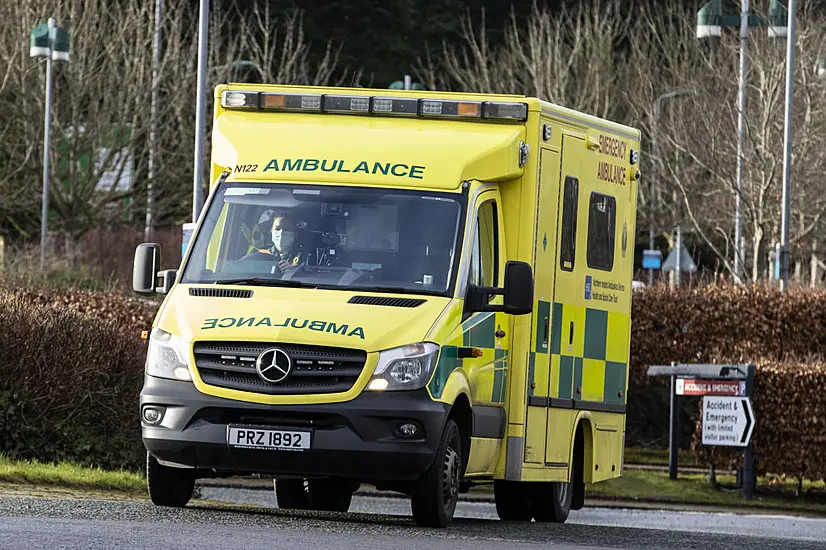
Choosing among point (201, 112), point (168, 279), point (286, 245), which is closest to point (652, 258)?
point (201, 112)

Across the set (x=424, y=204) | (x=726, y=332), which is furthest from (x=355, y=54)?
(x=424, y=204)

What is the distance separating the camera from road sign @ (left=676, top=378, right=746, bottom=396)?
24984 millimetres

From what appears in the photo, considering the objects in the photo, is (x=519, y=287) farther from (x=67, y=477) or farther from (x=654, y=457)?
(x=654, y=457)

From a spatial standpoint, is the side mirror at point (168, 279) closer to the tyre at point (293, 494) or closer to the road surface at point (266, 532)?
the road surface at point (266, 532)

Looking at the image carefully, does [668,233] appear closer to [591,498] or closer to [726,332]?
[726,332]

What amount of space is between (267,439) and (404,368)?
3.08ft

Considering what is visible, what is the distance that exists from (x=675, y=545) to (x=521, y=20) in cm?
6395

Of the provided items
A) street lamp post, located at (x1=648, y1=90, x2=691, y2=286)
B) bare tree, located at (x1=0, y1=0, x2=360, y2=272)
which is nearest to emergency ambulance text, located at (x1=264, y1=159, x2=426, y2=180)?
street lamp post, located at (x1=648, y1=90, x2=691, y2=286)

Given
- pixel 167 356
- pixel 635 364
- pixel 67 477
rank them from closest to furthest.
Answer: pixel 167 356
pixel 67 477
pixel 635 364

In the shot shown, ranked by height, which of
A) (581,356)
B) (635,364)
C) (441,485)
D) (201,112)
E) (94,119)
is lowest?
(441,485)

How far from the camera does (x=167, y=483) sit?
13.4m

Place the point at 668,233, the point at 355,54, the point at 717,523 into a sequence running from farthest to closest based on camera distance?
1. the point at 355,54
2. the point at 668,233
3. the point at 717,523

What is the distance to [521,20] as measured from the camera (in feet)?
249

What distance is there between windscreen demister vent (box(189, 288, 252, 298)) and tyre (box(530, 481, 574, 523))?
377 cm
